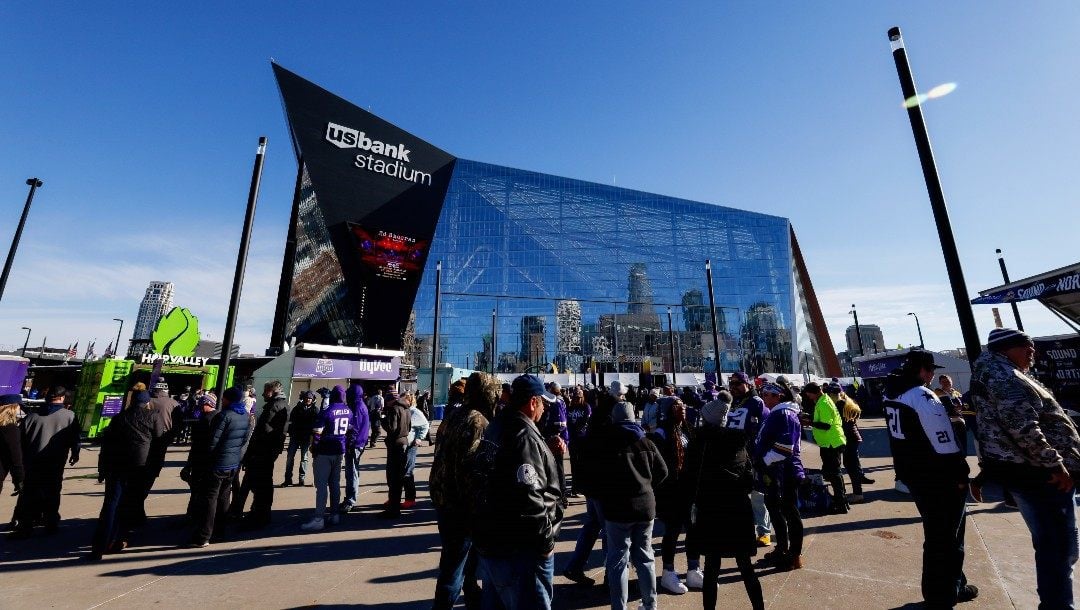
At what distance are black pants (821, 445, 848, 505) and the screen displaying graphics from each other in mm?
40813

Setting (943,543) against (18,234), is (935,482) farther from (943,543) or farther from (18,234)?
(18,234)

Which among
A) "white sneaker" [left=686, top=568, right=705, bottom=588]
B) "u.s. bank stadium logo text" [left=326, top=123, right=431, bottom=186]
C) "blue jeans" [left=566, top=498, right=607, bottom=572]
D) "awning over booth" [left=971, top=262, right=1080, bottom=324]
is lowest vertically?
"white sneaker" [left=686, top=568, right=705, bottom=588]

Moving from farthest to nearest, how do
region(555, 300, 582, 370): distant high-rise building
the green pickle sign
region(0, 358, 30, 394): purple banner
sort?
region(555, 300, 582, 370): distant high-rise building, the green pickle sign, region(0, 358, 30, 394): purple banner

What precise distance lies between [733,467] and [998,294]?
16.3m

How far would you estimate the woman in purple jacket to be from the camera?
4.35 metres

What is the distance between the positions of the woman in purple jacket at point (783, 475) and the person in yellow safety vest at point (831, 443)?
2154 millimetres

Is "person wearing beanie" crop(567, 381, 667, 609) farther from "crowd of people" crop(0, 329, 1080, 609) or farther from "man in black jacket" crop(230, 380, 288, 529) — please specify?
"man in black jacket" crop(230, 380, 288, 529)

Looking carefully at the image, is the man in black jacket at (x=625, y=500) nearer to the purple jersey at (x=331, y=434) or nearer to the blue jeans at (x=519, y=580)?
the blue jeans at (x=519, y=580)

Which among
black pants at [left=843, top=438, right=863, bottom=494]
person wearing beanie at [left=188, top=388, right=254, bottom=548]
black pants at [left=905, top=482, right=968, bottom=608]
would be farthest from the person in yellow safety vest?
person wearing beanie at [left=188, top=388, right=254, bottom=548]

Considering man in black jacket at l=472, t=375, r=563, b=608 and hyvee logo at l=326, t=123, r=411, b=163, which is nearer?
man in black jacket at l=472, t=375, r=563, b=608

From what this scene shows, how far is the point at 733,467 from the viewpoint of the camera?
3385 millimetres

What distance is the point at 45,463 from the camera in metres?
5.87

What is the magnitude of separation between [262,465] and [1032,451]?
7915 mm

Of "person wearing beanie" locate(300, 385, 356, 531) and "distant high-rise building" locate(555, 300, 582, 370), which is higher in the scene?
"distant high-rise building" locate(555, 300, 582, 370)
